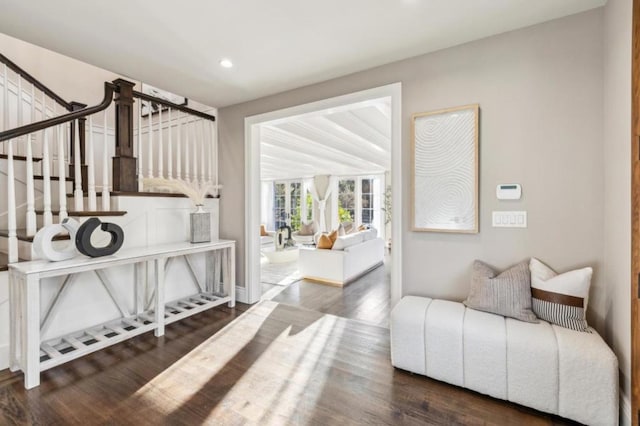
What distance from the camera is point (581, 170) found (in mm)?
1907

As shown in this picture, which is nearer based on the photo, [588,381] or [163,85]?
[588,381]

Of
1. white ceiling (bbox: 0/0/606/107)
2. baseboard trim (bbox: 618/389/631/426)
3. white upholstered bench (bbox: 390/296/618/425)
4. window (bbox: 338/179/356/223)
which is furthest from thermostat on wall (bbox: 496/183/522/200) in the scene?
window (bbox: 338/179/356/223)

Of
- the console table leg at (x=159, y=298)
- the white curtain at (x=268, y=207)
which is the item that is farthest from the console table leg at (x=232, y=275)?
the white curtain at (x=268, y=207)

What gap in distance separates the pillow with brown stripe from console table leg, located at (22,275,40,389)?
326 cm

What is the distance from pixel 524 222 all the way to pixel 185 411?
252cm

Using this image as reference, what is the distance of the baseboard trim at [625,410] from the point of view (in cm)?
149

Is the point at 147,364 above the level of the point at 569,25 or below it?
below

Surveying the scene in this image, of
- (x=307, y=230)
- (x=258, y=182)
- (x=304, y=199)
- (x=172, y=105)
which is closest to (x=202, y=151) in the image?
(x=172, y=105)

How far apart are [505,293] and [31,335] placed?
312 cm

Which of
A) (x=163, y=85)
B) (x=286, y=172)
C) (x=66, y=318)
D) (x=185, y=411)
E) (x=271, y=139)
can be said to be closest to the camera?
(x=185, y=411)

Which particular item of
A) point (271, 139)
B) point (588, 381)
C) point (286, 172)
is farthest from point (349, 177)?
point (588, 381)

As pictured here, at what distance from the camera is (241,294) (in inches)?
142

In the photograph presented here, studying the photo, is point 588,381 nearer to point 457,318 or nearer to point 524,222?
point 457,318

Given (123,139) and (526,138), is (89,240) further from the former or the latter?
(526,138)
